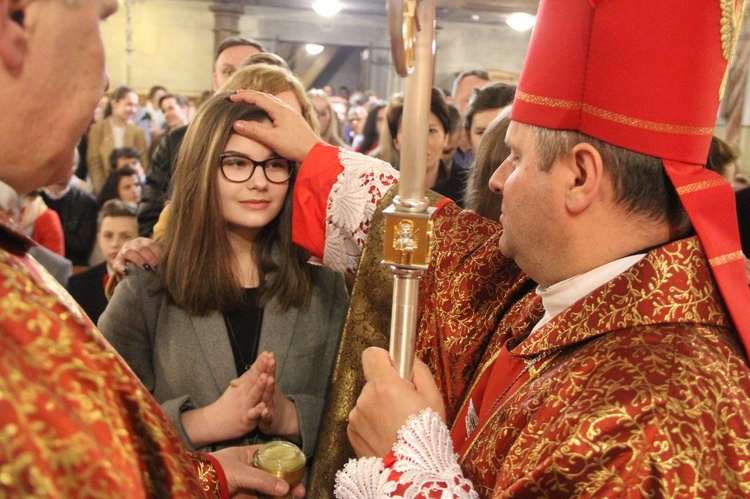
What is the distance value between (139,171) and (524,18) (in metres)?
8.65

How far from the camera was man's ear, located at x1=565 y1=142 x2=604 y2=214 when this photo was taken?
132 centimetres

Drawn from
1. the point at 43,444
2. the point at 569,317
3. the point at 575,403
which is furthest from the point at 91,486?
the point at 569,317

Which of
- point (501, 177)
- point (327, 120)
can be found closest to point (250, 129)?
point (501, 177)

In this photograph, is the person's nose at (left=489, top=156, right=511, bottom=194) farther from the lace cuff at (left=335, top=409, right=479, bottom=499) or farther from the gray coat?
the gray coat

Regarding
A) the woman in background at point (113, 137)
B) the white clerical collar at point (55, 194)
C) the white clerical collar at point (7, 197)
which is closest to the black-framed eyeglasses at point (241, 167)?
the white clerical collar at point (7, 197)

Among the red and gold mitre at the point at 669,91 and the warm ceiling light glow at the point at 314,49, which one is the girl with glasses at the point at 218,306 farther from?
the warm ceiling light glow at the point at 314,49

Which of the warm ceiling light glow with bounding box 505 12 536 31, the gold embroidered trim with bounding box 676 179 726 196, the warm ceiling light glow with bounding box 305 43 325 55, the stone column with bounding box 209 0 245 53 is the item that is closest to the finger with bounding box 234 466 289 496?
the gold embroidered trim with bounding box 676 179 726 196

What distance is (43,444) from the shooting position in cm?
77

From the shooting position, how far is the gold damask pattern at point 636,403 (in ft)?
3.51

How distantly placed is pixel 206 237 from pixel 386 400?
961mm

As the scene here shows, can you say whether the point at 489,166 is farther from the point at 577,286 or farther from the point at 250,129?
the point at 577,286

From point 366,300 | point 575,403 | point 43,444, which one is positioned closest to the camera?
point 43,444

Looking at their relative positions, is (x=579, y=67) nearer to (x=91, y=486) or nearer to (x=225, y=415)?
(x=91, y=486)

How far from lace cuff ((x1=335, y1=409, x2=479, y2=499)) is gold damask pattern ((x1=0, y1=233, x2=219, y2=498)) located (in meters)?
0.44
